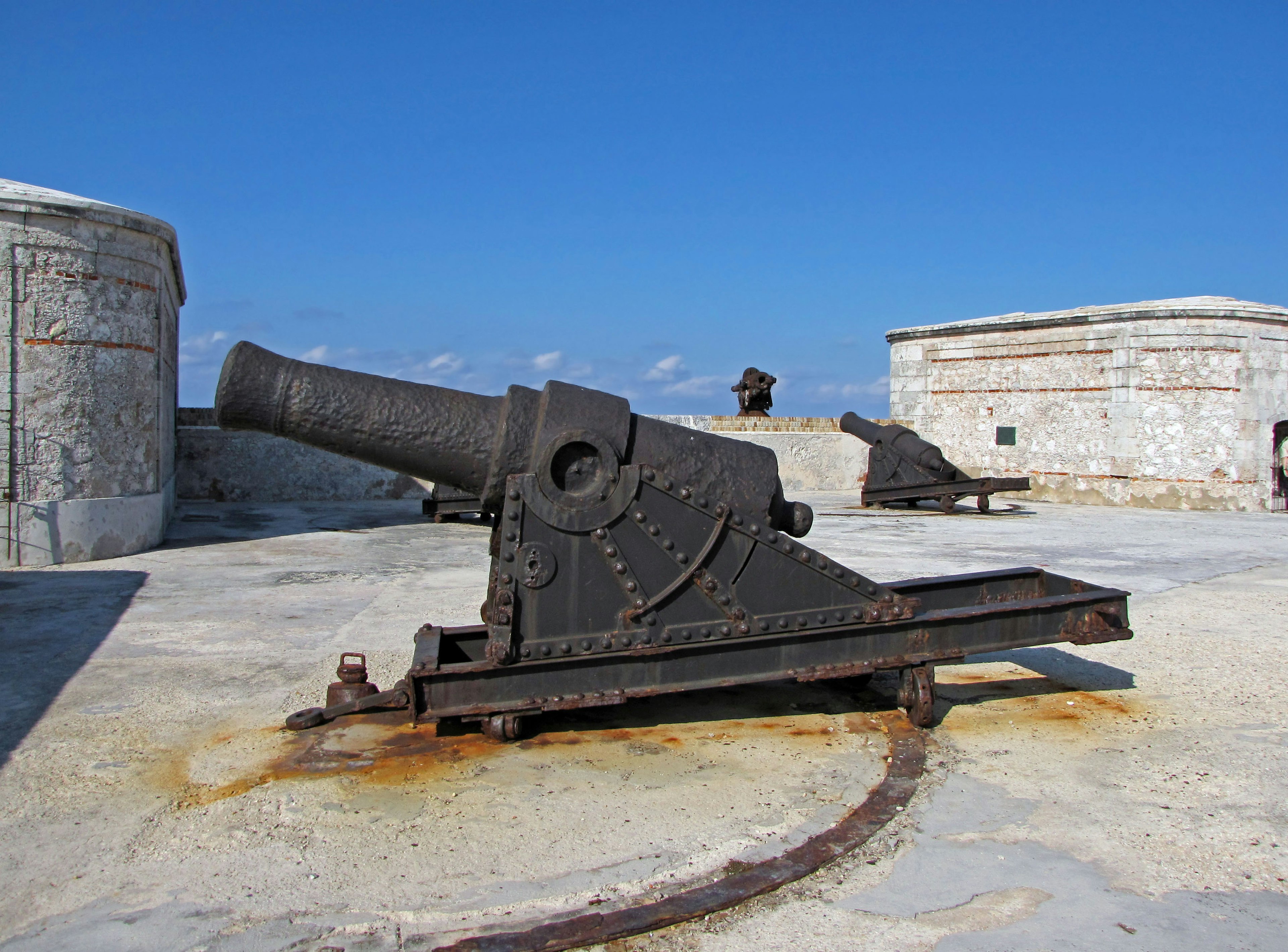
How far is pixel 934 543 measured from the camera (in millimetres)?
9664

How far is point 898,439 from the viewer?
14.0 metres

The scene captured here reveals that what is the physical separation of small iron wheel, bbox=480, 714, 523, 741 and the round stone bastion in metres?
5.90

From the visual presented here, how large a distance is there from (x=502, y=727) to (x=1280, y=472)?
15582mm

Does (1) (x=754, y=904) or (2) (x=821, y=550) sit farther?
(2) (x=821, y=550)

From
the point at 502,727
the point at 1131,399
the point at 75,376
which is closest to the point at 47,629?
the point at 75,376

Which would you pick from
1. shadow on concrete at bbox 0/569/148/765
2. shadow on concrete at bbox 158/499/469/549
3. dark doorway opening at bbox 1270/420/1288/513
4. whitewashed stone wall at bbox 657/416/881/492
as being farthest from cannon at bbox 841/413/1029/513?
shadow on concrete at bbox 0/569/148/765

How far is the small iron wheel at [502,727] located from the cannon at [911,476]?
10.7m

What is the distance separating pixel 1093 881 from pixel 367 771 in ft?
7.27

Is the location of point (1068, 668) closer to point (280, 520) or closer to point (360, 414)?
point (360, 414)

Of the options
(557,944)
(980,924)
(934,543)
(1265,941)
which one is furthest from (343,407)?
(934,543)

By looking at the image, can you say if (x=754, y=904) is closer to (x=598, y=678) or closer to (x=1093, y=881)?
(x=1093, y=881)

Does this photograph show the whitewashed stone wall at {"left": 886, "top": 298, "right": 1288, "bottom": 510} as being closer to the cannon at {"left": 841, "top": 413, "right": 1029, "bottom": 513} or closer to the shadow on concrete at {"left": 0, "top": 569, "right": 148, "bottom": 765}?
the cannon at {"left": 841, "top": 413, "right": 1029, "bottom": 513}

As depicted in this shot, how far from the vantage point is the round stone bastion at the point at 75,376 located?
24.8 ft

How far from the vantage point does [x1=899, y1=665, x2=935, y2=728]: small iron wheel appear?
3748 millimetres
